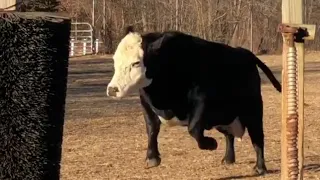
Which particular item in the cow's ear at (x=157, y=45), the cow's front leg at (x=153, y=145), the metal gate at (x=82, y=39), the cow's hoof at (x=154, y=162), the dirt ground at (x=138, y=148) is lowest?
the metal gate at (x=82, y=39)

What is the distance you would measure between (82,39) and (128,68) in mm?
32400

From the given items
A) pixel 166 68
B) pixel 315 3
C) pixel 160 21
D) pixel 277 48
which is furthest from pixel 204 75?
pixel 315 3

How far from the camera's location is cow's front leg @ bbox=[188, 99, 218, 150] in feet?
26.3

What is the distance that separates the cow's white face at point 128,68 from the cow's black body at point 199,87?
0.12 metres

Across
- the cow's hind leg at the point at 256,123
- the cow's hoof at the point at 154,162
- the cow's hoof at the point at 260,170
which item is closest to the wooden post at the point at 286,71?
the cow's hoof at the point at 154,162

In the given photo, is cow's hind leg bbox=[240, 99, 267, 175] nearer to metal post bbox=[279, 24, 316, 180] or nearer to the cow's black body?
the cow's black body

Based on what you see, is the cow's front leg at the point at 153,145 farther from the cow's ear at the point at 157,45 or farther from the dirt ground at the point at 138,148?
the cow's ear at the point at 157,45

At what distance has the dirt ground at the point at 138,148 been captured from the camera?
8.54 m

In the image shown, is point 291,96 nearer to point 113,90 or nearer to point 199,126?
point 113,90

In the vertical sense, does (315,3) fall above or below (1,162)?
below

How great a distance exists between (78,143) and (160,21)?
31064 millimetres

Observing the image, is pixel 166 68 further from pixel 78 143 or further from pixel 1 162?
pixel 1 162

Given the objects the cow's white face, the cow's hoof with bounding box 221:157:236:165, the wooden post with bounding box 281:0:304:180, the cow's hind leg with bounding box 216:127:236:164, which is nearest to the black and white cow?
the cow's white face

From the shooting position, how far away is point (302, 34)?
470 cm
